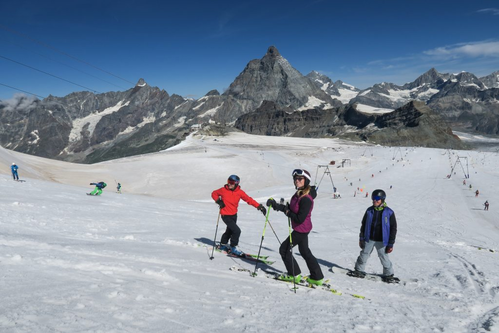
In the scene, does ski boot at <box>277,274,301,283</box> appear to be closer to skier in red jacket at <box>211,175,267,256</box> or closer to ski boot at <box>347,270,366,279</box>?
ski boot at <box>347,270,366,279</box>

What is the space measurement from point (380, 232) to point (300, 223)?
2.30 m

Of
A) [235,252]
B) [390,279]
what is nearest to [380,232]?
[390,279]

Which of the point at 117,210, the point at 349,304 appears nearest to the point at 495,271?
the point at 349,304

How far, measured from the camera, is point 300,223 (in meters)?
6.60

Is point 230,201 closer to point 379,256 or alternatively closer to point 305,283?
point 305,283

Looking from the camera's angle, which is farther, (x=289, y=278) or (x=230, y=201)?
(x=230, y=201)

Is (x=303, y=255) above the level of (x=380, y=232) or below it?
below

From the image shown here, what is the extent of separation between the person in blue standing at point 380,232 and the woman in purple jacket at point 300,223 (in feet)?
5.45

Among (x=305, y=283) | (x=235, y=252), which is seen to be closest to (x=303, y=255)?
(x=305, y=283)

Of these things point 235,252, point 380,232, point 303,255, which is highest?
point 380,232

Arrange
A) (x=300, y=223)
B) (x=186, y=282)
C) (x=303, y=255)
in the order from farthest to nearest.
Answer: (x=303, y=255) < (x=300, y=223) < (x=186, y=282)

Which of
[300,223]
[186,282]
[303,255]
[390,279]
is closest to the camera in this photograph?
[186,282]

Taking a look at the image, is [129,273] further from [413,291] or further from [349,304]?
[413,291]

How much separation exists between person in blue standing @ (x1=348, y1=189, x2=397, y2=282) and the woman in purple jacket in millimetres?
1662
